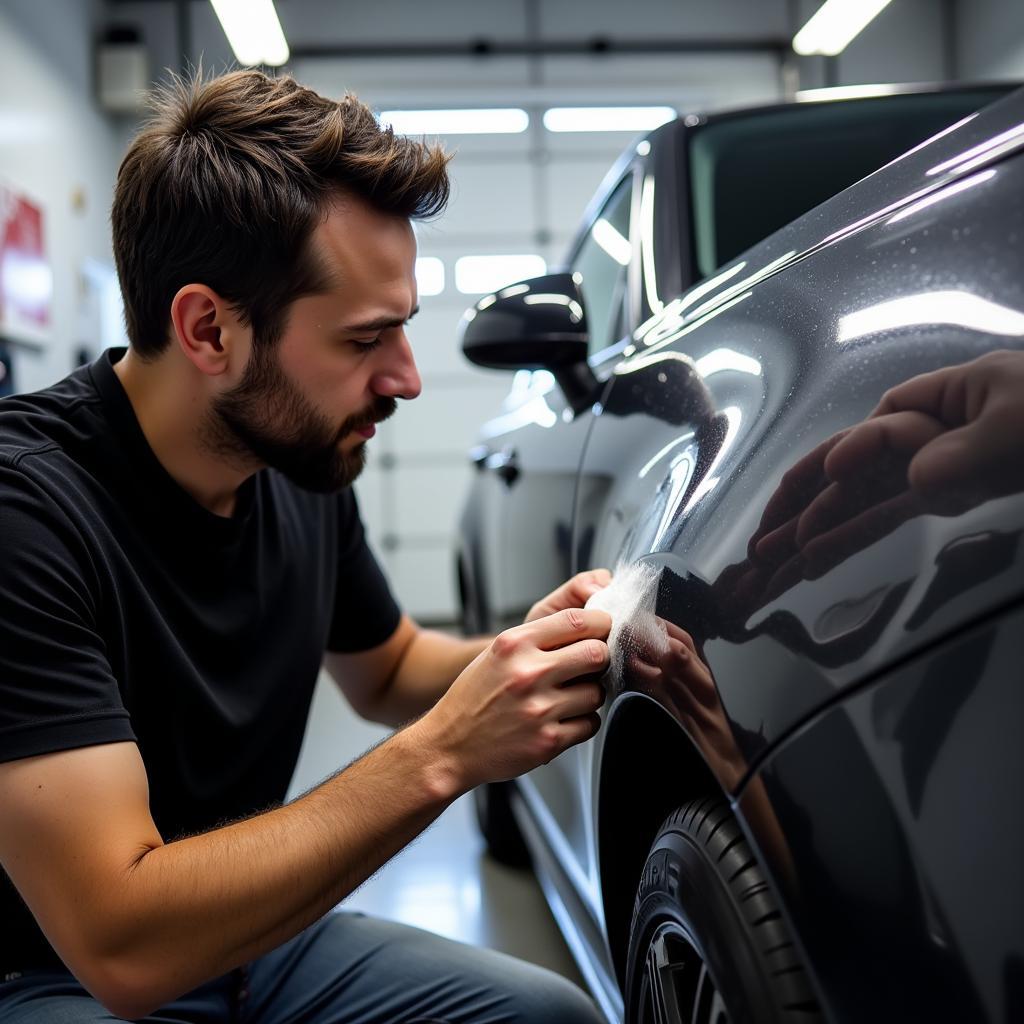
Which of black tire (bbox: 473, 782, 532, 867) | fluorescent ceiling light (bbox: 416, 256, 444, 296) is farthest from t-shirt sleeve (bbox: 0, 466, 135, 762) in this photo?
fluorescent ceiling light (bbox: 416, 256, 444, 296)

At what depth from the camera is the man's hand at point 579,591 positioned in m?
1.07

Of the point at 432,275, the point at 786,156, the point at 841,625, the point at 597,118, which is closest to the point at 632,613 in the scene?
the point at 841,625

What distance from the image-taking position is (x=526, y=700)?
946mm

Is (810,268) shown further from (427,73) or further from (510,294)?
(427,73)

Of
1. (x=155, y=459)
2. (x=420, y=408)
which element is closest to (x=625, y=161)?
(x=155, y=459)

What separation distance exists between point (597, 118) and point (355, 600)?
6.69 meters

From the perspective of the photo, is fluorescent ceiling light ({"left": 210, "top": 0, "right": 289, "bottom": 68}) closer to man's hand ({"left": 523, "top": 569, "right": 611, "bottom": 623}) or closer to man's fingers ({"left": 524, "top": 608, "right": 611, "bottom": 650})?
man's hand ({"left": 523, "top": 569, "right": 611, "bottom": 623})

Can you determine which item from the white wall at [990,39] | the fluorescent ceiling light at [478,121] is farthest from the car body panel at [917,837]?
the white wall at [990,39]

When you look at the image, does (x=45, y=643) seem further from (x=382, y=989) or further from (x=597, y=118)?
(x=597, y=118)

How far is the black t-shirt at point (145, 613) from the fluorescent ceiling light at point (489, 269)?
604cm

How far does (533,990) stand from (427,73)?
7395mm

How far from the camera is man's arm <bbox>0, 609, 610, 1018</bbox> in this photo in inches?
36.2

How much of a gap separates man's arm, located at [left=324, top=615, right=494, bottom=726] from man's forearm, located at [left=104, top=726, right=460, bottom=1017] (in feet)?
1.99

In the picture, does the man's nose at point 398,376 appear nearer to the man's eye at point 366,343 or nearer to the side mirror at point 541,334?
the man's eye at point 366,343
